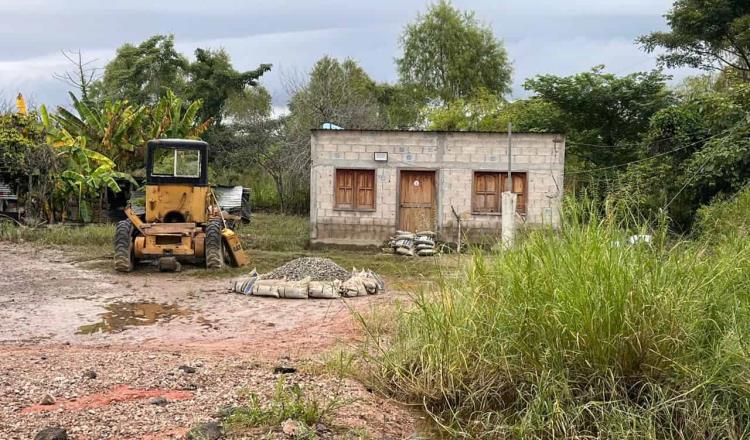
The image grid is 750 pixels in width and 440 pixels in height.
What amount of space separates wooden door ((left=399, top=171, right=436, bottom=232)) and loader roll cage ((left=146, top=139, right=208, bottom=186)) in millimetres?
5798

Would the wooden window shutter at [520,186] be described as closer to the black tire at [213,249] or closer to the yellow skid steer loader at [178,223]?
the yellow skid steer loader at [178,223]

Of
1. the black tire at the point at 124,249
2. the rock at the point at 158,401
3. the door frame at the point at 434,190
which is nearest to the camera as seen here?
the rock at the point at 158,401

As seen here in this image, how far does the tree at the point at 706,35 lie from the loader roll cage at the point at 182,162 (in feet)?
52.6

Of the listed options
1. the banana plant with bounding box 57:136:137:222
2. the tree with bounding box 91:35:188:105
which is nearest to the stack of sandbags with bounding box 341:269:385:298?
the banana plant with bounding box 57:136:137:222

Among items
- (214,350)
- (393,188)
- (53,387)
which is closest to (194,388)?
(53,387)

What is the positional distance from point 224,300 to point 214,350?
3245mm

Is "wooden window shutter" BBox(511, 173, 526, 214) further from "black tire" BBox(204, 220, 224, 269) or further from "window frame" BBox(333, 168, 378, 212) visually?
"black tire" BBox(204, 220, 224, 269)

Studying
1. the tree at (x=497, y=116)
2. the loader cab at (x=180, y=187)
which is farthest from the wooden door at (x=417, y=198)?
the tree at (x=497, y=116)

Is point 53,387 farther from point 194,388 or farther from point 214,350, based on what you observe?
point 214,350

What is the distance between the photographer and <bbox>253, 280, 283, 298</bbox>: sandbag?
10625 mm

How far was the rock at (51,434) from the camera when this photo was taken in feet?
13.4

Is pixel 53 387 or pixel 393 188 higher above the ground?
pixel 393 188

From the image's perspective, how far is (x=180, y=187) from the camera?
13.5m

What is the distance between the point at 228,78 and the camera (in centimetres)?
2903
